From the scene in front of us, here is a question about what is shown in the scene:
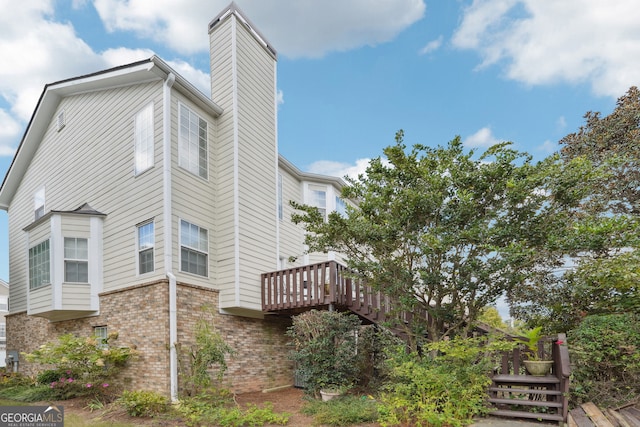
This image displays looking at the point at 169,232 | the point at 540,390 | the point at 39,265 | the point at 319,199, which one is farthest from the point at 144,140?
the point at 540,390

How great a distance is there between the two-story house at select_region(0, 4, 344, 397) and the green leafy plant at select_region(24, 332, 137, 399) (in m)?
0.42

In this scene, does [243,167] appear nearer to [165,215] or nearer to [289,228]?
[165,215]

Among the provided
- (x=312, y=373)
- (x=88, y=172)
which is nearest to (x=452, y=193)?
(x=312, y=373)

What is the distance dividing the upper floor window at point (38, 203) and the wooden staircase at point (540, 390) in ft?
50.6

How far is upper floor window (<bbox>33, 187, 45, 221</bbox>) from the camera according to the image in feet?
47.5

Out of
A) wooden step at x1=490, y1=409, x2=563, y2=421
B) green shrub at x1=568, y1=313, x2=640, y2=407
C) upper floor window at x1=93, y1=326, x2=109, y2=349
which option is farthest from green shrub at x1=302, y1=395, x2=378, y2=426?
upper floor window at x1=93, y1=326, x2=109, y2=349

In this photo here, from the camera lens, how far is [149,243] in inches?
398

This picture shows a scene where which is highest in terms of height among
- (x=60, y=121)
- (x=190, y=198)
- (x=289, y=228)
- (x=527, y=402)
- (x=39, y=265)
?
(x=60, y=121)

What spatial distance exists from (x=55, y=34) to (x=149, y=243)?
817 cm

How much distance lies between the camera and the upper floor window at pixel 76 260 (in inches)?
430

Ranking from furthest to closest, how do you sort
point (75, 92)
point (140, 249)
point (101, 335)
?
1. point (75, 92)
2. point (101, 335)
3. point (140, 249)

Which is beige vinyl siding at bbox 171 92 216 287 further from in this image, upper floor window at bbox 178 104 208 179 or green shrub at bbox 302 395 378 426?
green shrub at bbox 302 395 378 426

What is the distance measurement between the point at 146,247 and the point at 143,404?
385 cm

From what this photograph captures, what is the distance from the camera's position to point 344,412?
23.7 feet
